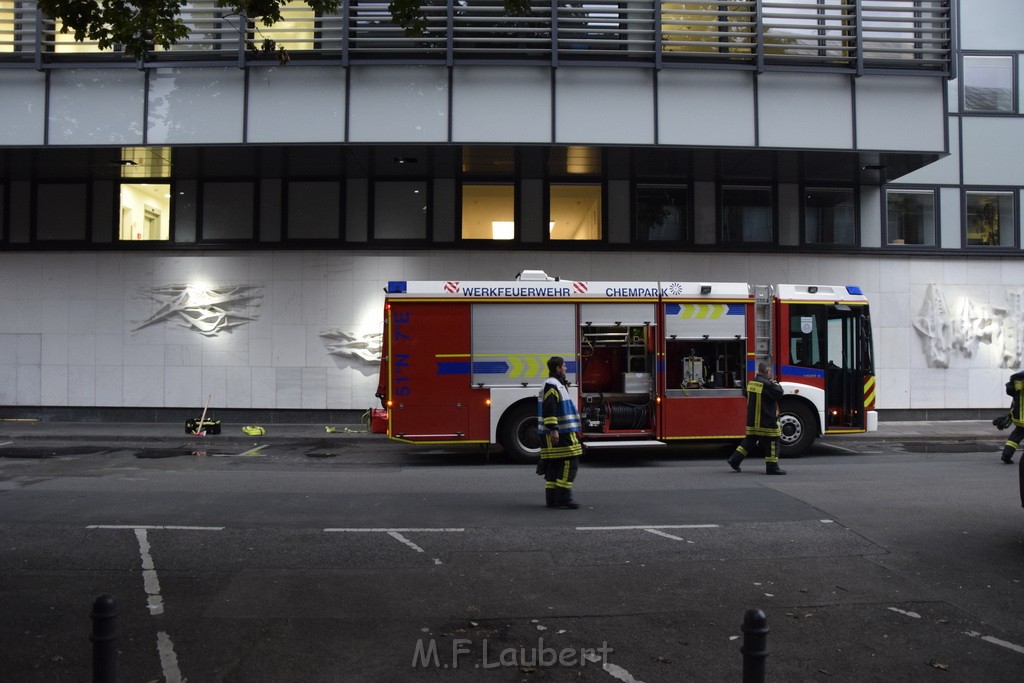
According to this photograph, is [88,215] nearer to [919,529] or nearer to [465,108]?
[465,108]

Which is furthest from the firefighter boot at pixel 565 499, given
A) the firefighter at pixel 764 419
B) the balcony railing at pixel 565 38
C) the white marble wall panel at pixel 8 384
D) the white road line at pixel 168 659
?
the white marble wall panel at pixel 8 384

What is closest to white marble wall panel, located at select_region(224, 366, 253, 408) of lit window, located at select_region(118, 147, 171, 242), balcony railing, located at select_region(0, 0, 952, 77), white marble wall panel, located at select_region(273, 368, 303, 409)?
white marble wall panel, located at select_region(273, 368, 303, 409)

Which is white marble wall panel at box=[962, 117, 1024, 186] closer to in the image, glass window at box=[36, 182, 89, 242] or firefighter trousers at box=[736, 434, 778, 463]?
firefighter trousers at box=[736, 434, 778, 463]

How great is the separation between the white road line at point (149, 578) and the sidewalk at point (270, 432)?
9332 mm

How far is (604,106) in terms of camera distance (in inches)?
655

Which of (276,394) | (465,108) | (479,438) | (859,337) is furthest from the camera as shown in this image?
(276,394)

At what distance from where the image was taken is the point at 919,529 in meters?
7.82

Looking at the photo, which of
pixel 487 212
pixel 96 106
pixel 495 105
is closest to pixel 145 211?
pixel 96 106

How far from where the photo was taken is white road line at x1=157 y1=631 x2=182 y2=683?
4.39 meters

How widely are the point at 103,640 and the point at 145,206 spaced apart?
18.8 meters

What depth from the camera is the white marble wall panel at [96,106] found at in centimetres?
1669

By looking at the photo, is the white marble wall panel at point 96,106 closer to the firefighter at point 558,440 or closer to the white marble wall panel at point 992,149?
the firefighter at point 558,440

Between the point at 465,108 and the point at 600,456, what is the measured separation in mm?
7995

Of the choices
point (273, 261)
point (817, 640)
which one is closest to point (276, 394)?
point (273, 261)
